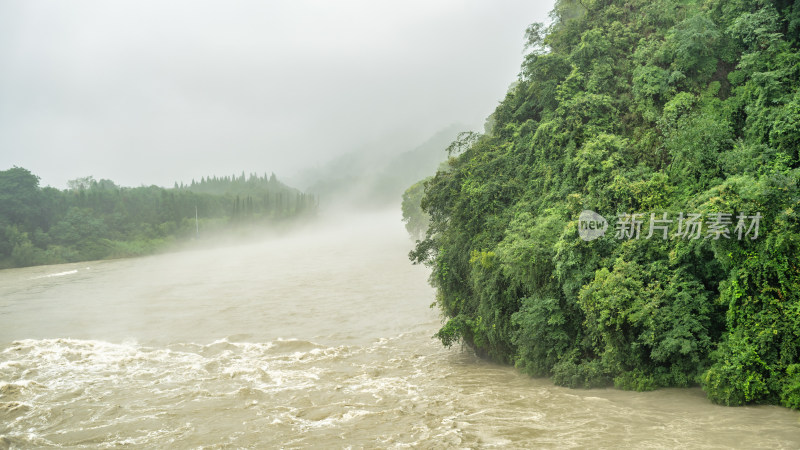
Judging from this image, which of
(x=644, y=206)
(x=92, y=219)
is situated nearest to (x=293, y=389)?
(x=644, y=206)

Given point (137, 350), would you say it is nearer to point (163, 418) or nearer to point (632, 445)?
point (163, 418)

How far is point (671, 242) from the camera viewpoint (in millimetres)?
11602

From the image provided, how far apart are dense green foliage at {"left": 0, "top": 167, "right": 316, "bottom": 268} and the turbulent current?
3029 cm

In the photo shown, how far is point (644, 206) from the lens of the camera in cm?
1259

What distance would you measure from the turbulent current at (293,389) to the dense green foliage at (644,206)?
44.4 inches

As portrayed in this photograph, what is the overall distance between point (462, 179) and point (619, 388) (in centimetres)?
993

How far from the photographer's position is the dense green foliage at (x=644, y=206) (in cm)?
988

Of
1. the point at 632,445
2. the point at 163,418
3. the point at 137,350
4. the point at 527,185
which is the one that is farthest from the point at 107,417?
the point at 527,185

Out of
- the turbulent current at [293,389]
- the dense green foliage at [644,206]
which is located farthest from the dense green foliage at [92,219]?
the dense green foliage at [644,206]

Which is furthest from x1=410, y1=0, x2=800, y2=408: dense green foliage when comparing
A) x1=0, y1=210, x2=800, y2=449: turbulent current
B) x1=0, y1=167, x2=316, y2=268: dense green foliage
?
x1=0, y1=167, x2=316, y2=268: dense green foliage

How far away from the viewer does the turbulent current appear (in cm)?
1004

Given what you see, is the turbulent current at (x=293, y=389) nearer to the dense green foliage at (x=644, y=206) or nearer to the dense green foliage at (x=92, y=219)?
the dense green foliage at (x=644, y=206)

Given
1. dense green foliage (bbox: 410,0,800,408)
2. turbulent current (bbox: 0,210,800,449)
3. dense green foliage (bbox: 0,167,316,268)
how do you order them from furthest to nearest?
1. dense green foliage (bbox: 0,167,316,268)
2. turbulent current (bbox: 0,210,800,449)
3. dense green foliage (bbox: 410,0,800,408)

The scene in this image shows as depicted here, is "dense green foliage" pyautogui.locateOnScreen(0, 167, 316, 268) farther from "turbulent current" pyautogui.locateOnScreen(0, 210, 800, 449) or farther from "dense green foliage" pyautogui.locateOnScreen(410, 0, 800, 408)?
"dense green foliage" pyautogui.locateOnScreen(410, 0, 800, 408)
